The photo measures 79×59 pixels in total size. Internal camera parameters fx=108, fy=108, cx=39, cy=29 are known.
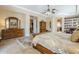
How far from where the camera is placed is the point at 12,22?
3080mm

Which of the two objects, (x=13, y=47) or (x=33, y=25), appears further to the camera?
(x=13, y=47)

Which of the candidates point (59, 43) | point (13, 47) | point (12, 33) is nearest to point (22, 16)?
point (12, 33)

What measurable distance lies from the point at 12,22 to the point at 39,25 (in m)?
0.79

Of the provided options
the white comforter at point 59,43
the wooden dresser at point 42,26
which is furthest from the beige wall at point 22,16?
the white comforter at point 59,43

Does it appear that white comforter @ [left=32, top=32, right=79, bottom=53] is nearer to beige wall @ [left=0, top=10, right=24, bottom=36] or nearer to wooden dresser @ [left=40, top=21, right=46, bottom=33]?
wooden dresser @ [left=40, top=21, right=46, bottom=33]

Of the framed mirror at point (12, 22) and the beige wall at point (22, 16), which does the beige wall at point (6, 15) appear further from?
the framed mirror at point (12, 22)

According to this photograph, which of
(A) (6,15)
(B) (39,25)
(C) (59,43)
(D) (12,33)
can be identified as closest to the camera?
(C) (59,43)

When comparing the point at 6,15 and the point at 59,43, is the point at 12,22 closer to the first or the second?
the point at 6,15

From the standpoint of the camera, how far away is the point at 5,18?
116 inches

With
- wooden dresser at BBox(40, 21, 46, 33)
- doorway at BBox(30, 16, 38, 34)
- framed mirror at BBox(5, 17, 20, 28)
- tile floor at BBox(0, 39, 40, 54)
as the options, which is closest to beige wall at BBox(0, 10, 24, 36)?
framed mirror at BBox(5, 17, 20, 28)

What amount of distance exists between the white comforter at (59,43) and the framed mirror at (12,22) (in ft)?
2.35

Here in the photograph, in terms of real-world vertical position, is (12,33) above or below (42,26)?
below

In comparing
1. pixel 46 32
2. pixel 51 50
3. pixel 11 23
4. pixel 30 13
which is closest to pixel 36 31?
pixel 46 32

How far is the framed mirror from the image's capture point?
301 cm
